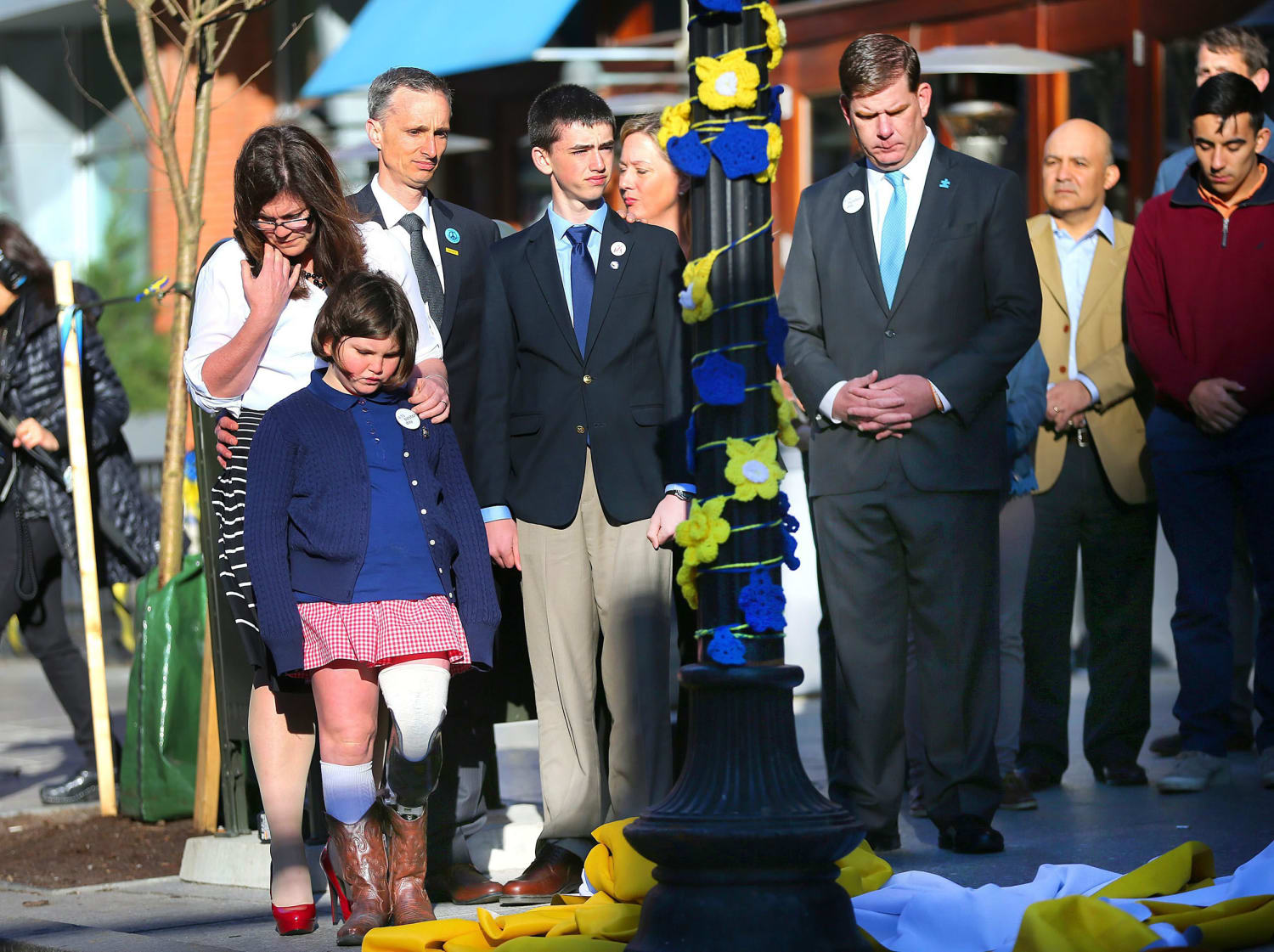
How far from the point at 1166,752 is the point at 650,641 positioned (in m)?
2.75

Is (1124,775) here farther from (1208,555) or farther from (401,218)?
(401,218)

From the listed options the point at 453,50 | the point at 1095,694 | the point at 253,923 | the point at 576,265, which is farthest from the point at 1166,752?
the point at 453,50

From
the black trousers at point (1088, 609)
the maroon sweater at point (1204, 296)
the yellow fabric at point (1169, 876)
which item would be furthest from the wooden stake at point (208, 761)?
the maroon sweater at point (1204, 296)

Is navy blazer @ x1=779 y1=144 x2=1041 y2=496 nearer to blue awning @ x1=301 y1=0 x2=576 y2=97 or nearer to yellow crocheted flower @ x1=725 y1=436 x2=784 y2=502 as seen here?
yellow crocheted flower @ x1=725 y1=436 x2=784 y2=502

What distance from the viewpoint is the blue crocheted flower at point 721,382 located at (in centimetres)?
414

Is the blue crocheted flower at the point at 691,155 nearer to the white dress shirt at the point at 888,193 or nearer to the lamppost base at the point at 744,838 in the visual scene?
the lamppost base at the point at 744,838

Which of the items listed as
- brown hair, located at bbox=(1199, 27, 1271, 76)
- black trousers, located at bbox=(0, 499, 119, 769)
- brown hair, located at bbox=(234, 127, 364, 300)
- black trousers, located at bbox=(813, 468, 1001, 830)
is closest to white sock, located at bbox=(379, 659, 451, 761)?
brown hair, located at bbox=(234, 127, 364, 300)

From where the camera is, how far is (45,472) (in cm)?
775

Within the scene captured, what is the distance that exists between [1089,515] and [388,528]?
10.0 ft

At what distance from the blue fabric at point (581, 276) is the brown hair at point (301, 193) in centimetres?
68

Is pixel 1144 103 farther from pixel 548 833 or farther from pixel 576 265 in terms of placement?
pixel 548 833

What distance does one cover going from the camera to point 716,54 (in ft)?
13.7

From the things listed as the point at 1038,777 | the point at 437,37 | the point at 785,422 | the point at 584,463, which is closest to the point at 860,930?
the point at 785,422

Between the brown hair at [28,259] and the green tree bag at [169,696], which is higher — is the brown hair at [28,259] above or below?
above
